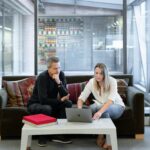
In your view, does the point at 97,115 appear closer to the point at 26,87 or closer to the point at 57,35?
the point at 26,87

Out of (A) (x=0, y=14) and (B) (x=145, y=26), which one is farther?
(B) (x=145, y=26)

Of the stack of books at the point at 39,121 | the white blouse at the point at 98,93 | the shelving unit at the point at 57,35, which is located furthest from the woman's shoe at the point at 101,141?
the shelving unit at the point at 57,35

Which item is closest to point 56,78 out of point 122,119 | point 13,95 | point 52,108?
point 52,108

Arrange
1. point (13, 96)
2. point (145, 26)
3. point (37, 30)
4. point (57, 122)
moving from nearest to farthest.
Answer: point (57, 122), point (13, 96), point (37, 30), point (145, 26)

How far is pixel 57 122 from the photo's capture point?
10.6 ft

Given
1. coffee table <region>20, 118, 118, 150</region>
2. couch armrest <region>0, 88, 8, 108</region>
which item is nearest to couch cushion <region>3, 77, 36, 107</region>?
couch armrest <region>0, 88, 8, 108</region>

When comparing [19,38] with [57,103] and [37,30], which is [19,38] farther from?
[57,103]

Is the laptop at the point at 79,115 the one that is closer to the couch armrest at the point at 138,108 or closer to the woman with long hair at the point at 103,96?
the woman with long hair at the point at 103,96

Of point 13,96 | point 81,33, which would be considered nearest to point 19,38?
point 81,33

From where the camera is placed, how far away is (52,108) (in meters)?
3.86

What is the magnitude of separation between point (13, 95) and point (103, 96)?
4.34ft

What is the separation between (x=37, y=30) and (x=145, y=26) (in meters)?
2.04

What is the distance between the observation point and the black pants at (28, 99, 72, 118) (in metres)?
3.72

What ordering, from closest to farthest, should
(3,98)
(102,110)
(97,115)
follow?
1. (97,115)
2. (102,110)
3. (3,98)
